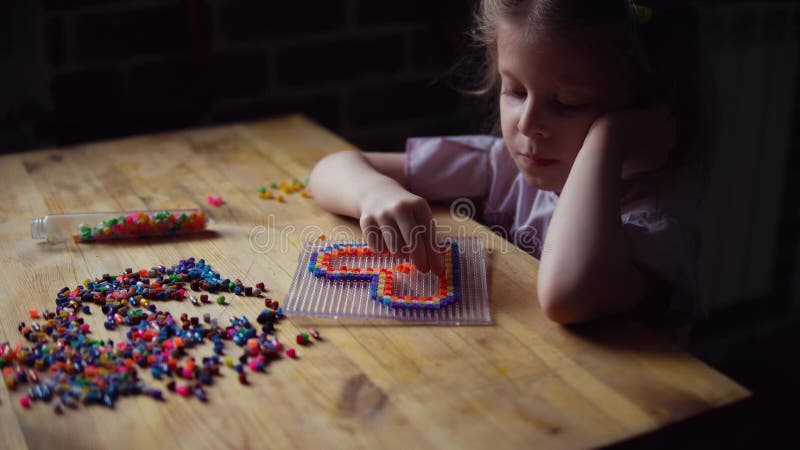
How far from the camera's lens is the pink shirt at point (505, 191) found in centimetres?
A: 102

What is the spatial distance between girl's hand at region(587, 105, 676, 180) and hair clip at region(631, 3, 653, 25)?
116mm

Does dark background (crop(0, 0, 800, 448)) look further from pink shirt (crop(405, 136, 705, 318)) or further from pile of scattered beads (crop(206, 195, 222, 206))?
pile of scattered beads (crop(206, 195, 222, 206))

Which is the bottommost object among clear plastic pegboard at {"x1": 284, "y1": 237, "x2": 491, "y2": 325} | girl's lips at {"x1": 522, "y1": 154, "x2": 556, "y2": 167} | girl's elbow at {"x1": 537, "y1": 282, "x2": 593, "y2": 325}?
clear plastic pegboard at {"x1": 284, "y1": 237, "x2": 491, "y2": 325}

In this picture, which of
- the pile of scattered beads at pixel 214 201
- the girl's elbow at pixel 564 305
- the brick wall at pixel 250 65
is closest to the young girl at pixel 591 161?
the girl's elbow at pixel 564 305

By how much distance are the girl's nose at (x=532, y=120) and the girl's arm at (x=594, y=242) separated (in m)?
0.06

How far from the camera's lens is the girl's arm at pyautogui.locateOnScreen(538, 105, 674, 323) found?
0.81 metres

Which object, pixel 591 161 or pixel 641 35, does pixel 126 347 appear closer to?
pixel 591 161

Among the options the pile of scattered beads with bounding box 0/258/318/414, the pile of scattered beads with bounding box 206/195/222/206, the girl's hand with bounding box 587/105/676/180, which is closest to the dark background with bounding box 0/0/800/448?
the girl's hand with bounding box 587/105/676/180

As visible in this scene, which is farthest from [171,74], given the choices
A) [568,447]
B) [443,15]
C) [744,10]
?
[744,10]

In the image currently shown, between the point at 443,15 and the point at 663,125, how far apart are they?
1.00 m

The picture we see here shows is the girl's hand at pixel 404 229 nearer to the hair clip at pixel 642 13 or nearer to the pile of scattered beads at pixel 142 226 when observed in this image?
the pile of scattered beads at pixel 142 226

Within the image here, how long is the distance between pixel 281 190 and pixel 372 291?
40 cm

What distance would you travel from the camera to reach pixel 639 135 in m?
0.99

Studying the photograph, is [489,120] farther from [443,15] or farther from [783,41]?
[783,41]
